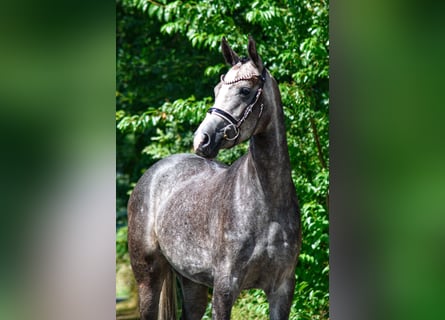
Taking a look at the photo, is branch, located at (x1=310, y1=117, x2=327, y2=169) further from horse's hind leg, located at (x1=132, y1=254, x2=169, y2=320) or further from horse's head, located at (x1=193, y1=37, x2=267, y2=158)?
horse's head, located at (x1=193, y1=37, x2=267, y2=158)

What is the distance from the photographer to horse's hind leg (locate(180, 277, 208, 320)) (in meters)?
4.66

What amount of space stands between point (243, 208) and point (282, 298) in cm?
47

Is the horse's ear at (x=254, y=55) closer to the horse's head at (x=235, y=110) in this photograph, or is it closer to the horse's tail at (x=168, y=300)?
the horse's head at (x=235, y=110)

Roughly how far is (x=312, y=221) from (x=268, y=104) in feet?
7.93

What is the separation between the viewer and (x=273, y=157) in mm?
3781

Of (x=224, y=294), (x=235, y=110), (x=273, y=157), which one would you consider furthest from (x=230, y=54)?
(x=224, y=294)

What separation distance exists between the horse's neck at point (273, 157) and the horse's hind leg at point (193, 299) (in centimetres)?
113

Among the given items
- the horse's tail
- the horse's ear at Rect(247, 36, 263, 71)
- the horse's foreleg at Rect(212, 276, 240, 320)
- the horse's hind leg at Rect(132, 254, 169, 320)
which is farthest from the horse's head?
the horse's tail

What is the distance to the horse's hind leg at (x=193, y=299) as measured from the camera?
4664 millimetres

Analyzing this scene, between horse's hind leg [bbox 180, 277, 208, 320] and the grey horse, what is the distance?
40 centimetres
